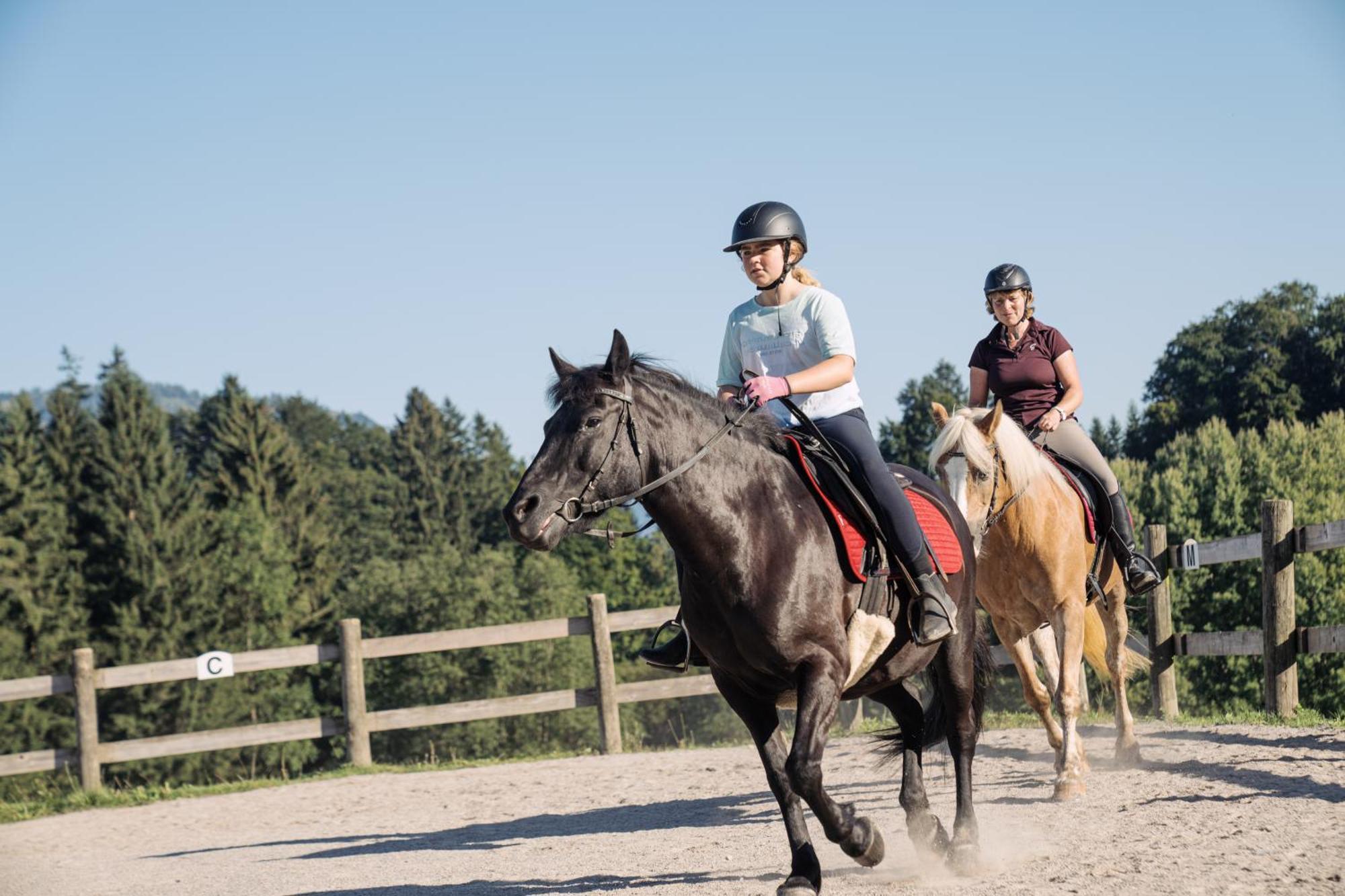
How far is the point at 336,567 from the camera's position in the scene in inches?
2395

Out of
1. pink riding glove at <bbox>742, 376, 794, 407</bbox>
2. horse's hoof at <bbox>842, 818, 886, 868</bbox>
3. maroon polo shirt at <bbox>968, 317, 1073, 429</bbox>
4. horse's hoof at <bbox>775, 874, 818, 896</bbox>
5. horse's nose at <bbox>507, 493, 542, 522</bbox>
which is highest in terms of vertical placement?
maroon polo shirt at <bbox>968, 317, 1073, 429</bbox>

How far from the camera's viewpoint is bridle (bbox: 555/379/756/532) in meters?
4.62

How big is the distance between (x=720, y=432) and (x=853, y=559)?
829 millimetres

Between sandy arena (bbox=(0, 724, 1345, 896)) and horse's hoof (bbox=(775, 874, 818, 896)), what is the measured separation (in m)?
0.52

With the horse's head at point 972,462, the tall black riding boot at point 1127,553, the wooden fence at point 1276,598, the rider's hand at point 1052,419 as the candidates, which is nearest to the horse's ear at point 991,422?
the horse's head at point 972,462

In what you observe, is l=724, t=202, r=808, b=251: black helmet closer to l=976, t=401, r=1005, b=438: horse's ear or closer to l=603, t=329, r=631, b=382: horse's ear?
l=603, t=329, r=631, b=382: horse's ear

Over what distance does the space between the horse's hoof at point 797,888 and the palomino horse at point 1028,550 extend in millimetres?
2904

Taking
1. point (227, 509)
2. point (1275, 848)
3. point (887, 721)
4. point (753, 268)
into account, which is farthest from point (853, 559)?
point (227, 509)

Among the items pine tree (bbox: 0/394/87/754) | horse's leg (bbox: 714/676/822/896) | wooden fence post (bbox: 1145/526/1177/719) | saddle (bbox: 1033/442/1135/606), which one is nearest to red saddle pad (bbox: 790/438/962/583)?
horse's leg (bbox: 714/676/822/896)

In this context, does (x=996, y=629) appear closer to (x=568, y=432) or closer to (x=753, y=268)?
(x=753, y=268)

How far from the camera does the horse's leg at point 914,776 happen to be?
6.06 metres

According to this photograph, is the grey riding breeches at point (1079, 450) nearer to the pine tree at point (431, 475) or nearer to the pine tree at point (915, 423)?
the pine tree at point (915, 423)

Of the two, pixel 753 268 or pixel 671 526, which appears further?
pixel 753 268

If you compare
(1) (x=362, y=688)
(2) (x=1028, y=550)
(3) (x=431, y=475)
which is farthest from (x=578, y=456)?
(3) (x=431, y=475)
